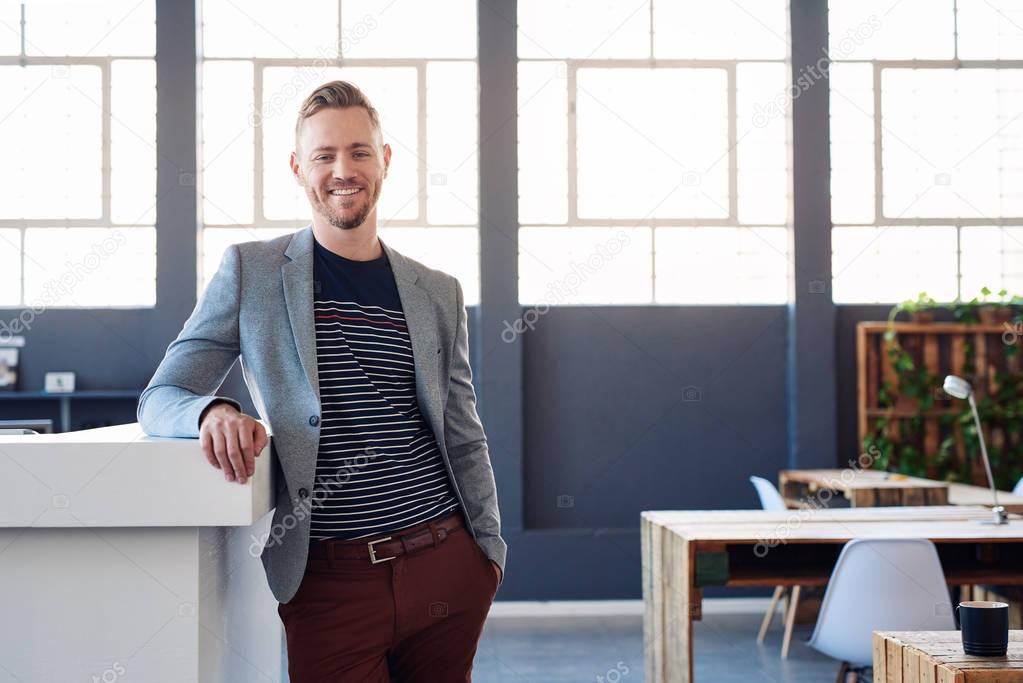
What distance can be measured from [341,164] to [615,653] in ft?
12.6

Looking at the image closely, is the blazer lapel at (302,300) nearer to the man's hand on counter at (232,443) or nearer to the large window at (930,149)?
the man's hand on counter at (232,443)

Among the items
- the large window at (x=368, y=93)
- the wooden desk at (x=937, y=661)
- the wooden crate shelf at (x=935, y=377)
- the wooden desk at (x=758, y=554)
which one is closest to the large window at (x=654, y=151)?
the large window at (x=368, y=93)

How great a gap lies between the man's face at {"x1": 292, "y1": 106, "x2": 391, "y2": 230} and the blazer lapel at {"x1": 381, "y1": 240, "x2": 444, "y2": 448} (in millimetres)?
136

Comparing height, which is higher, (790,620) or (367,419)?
(367,419)

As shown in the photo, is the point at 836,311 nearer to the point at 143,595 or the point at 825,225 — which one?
the point at 825,225

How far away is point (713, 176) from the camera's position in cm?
637

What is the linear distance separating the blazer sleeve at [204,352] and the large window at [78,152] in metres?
4.73

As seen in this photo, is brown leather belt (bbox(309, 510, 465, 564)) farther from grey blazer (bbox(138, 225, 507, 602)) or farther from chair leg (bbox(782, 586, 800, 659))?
chair leg (bbox(782, 586, 800, 659))

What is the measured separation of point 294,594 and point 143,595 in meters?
0.28

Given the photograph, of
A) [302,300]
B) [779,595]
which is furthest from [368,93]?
[302,300]

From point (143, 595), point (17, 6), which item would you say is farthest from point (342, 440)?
point (17, 6)

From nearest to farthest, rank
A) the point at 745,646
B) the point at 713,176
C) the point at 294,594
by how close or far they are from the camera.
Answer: the point at 294,594 → the point at 745,646 → the point at 713,176

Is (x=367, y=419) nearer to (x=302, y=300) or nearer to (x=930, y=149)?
(x=302, y=300)

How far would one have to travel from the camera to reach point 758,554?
3416mm
